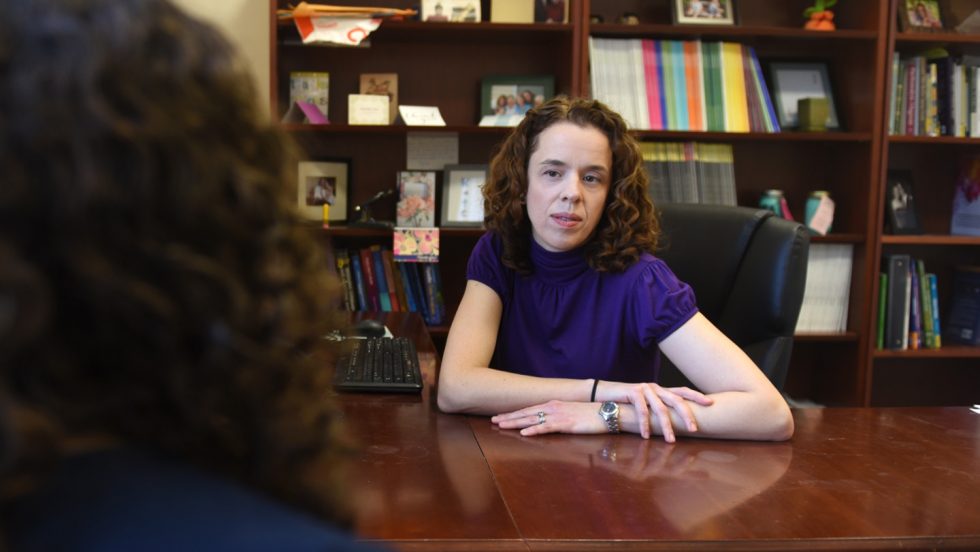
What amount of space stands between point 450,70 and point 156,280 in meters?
3.16

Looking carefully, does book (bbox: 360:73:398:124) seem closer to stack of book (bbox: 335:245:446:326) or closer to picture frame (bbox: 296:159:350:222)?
picture frame (bbox: 296:159:350:222)

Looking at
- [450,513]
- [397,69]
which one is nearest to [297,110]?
[397,69]

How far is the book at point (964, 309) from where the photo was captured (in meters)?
3.51

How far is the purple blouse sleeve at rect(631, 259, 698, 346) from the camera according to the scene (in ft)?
5.44

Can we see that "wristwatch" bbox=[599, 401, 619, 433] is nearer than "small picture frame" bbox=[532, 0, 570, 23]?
Yes

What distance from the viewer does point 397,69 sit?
3.44 m

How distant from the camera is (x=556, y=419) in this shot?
1442 mm

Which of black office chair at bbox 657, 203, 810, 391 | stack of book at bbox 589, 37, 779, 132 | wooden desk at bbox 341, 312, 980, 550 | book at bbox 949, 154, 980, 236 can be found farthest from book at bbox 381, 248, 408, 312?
book at bbox 949, 154, 980, 236

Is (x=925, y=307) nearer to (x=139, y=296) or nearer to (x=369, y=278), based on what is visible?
(x=369, y=278)

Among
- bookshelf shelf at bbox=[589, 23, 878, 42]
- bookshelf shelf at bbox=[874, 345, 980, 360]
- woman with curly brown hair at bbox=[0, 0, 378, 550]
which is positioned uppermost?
bookshelf shelf at bbox=[589, 23, 878, 42]

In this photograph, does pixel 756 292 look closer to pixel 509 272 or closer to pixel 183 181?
pixel 509 272

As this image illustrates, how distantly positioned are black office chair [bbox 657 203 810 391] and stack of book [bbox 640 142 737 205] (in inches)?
47.1

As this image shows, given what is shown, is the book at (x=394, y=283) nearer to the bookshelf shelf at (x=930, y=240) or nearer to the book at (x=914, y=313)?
the bookshelf shelf at (x=930, y=240)

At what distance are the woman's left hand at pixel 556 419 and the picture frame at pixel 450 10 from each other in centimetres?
203
